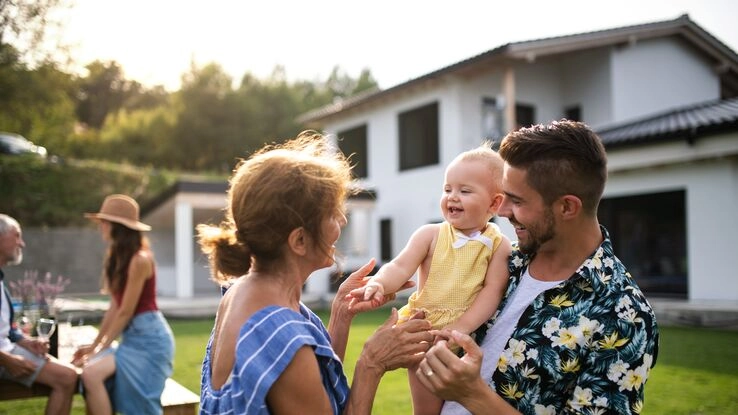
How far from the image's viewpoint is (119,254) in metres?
5.15

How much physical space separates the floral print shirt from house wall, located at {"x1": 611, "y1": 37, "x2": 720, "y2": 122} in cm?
1549

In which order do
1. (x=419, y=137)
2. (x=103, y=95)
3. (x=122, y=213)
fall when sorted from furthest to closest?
(x=103, y=95) < (x=419, y=137) < (x=122, y=213)

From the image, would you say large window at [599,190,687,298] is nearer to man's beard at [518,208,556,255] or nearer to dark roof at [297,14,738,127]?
dark roof at [297,14,738,127]

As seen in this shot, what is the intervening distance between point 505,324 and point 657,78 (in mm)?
17179

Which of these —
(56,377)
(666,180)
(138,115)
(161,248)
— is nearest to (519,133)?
(56,377)

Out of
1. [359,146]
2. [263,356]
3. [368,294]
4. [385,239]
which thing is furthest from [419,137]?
[263,356]

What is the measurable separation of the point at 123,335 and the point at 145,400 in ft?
2.02

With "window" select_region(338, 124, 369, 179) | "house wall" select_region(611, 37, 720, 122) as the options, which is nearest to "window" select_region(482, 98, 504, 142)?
"house wall" select_region(611, 37, 720, 122)

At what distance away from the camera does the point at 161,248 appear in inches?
945

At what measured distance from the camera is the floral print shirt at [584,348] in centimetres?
182

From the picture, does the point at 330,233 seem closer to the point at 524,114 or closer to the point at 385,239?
the point at 524,114

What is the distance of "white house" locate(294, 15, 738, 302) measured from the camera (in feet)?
38.3

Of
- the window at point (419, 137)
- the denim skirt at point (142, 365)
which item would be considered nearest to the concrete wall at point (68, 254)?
the window at point (419, 137)

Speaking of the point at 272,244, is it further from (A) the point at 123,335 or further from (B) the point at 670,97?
(B) the point at 670,97
